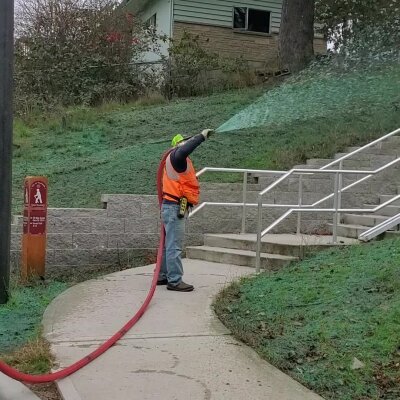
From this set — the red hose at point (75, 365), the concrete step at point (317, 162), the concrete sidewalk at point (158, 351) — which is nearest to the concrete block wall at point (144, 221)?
the concrete step at point (317, 162)

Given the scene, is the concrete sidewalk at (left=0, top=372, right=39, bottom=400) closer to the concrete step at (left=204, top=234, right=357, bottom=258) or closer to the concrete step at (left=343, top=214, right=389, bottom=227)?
the concrete step at (left=204, top=234, right=357, bottom=258)

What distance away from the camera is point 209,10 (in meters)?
22.3

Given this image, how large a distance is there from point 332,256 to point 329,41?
53.1 feet

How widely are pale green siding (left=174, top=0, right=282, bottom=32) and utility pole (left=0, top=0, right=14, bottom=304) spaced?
16.3 metres

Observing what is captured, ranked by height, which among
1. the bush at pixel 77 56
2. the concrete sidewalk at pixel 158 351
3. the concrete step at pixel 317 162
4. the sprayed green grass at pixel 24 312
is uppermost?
the bush at pixel 77 56

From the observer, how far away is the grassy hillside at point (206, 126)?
10.5 m

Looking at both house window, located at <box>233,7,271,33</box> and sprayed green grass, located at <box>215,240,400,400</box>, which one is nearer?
sprayed green grass, located at <box>215,240,400,400</box>

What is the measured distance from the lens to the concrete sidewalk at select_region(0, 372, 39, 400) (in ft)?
13.6

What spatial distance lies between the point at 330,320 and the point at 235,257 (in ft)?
11.2

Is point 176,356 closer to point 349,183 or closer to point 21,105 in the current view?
point 349,183

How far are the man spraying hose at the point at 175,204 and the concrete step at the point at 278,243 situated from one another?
1824mm

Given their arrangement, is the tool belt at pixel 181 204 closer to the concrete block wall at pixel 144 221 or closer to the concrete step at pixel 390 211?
the concrete block wall at pixel 144 221

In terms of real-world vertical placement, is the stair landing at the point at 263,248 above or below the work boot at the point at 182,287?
above

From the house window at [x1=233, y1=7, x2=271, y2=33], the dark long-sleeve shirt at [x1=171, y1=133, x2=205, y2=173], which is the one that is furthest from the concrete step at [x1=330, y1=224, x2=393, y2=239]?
the house window at [x1=233, y1=7, x2=271, y2=33]
